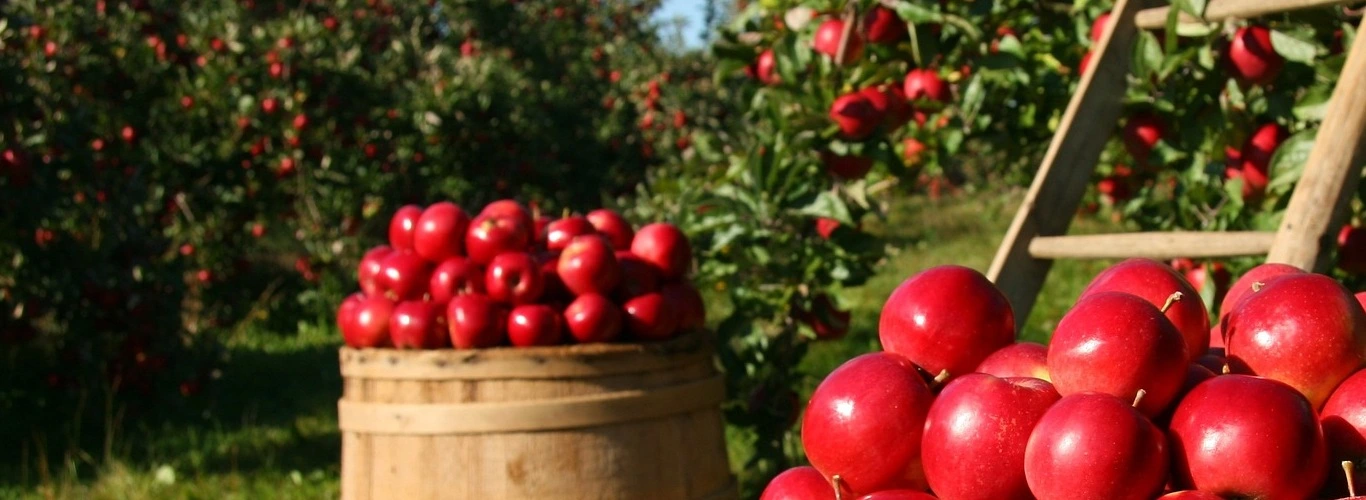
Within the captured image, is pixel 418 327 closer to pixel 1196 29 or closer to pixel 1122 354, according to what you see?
pixel 1196 29

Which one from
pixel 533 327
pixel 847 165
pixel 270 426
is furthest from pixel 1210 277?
pixel 270 426

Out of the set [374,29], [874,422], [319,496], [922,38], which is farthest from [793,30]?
[374,29]

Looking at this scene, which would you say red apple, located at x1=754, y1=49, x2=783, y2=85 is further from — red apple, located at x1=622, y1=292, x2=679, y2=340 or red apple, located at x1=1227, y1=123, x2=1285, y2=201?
red apple, located at x1=1227, y1=123, x2=1285, y2=201

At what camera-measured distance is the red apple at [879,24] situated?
8.94 feet

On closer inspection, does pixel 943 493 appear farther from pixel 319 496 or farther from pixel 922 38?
pixel 319 496

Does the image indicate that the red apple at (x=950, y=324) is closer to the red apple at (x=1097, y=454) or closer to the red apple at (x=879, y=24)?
the red apple at (x=1097, y=454)

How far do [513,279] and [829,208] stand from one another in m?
0.63

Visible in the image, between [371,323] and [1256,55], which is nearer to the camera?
[1256,55]

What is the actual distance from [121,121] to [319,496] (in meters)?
3.36

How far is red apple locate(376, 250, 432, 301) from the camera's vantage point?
2.47m

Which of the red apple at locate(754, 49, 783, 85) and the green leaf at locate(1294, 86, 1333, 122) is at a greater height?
the green leaf at locate(1294, 86, 1333, 122)

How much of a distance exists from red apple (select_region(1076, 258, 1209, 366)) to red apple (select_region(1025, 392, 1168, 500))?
0.15 metres

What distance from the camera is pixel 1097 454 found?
815 millimetres

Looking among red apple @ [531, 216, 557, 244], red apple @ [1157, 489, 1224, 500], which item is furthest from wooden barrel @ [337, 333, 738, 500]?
red apple @ [1157, 489, 1224, 500]
